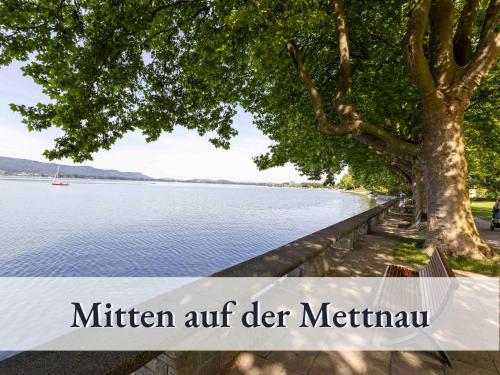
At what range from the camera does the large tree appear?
23.8 feet

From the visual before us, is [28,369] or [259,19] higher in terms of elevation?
[259,19]

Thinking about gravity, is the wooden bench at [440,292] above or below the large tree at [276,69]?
below

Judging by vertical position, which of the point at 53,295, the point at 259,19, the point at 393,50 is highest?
the point at 393,50

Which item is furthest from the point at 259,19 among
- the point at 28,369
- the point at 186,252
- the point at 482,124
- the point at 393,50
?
the point at 186,252

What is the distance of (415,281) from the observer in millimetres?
4676

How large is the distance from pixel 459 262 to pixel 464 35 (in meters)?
7.14

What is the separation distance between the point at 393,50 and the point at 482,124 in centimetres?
810

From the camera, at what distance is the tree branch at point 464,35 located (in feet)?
27.8

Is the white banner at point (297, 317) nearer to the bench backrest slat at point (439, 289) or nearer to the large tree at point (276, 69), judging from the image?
the bench backrest slat at point (439, 289)

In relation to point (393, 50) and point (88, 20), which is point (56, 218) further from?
point (393, 50)

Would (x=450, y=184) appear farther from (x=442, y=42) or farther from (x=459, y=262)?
(x=442, y=42)

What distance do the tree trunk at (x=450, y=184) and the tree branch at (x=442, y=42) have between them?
912 millimetres

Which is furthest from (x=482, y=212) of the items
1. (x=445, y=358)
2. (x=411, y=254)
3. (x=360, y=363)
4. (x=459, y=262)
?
(x=360, y=363)

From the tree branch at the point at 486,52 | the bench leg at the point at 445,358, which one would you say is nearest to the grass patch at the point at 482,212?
the tree branch at the point at 486,52
